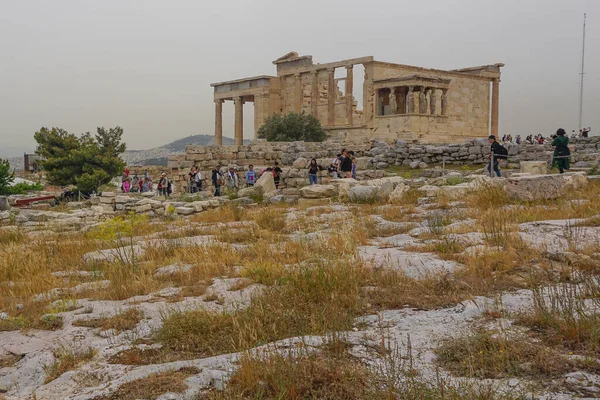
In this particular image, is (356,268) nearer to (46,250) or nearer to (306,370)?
(306,370)

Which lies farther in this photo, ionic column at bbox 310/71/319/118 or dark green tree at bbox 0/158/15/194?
ionic column at bbox 310/71/319/118

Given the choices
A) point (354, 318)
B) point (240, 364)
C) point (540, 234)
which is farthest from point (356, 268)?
point (540, 234)

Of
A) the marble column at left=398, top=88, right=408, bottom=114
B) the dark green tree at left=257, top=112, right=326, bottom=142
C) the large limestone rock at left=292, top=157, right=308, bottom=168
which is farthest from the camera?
the marble column at left=398, top=88, right=408, bottom=114

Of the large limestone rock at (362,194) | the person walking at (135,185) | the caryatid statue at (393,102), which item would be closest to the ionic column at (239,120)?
the caryatid statue at (393,102)

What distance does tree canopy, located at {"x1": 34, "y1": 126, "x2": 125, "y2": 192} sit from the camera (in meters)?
31.3

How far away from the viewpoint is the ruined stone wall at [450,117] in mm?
34531

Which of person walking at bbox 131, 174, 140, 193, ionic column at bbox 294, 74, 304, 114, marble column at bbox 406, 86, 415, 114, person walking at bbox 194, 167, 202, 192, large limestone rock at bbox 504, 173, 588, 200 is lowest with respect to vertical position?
person walking at bbox 131, 174, 140, 193

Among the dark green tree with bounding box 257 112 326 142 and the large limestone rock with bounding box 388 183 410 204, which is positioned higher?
the dark green tree with bounding box 257 112 326 142

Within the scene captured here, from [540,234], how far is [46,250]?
7.22 m

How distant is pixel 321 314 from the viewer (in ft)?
14.5

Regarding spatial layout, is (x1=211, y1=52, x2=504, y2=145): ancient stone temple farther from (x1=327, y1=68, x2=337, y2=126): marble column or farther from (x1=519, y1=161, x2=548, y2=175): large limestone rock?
(x1=519, y1=161, x2=548, y2=175): large limestone rock

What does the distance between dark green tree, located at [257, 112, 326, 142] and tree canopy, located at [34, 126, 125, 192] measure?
32.2ft

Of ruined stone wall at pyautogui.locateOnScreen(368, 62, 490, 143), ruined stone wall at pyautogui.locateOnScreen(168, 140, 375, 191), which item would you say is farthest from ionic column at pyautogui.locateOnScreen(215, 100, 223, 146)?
ruined stone wall at pyautogui.locateOnScreen(168, 140, 375, 191)

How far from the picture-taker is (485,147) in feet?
69.2
